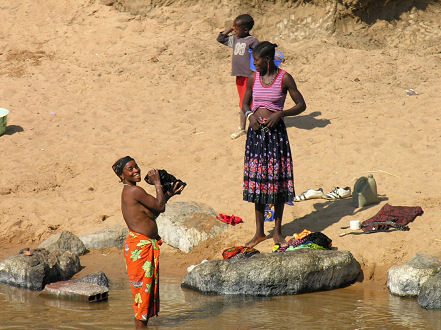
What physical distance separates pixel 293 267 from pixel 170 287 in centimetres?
128

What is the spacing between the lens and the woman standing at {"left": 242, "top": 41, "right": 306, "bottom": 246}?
712 cm

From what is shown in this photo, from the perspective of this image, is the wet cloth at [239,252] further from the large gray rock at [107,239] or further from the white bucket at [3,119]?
the white bucket at [3,119]

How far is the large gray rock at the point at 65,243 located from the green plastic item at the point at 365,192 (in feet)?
10.6

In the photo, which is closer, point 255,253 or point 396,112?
point 255,253

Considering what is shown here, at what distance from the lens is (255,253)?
688cm

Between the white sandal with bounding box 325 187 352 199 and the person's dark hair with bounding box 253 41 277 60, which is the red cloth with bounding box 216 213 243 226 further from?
the person's dark hair with bounding box 253 41 277 60

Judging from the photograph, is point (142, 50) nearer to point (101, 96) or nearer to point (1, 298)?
point (101, 96)

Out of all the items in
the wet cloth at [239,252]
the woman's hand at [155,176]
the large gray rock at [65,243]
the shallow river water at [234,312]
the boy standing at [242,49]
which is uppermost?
the boy standing at [242,49]

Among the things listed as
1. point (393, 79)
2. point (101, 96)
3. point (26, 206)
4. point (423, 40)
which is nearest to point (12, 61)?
point (101, 96)

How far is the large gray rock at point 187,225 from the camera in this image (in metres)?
8.01

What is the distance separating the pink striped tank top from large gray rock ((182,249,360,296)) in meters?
1.50

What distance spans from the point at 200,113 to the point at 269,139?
5.45 m

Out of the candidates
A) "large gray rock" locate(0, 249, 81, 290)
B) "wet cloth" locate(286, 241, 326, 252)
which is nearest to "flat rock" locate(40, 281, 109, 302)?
"large gray rock" locate(0, 249, 81, 290)

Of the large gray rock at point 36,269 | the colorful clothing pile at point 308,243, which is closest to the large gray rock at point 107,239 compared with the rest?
the large gray rock at point 36,269
